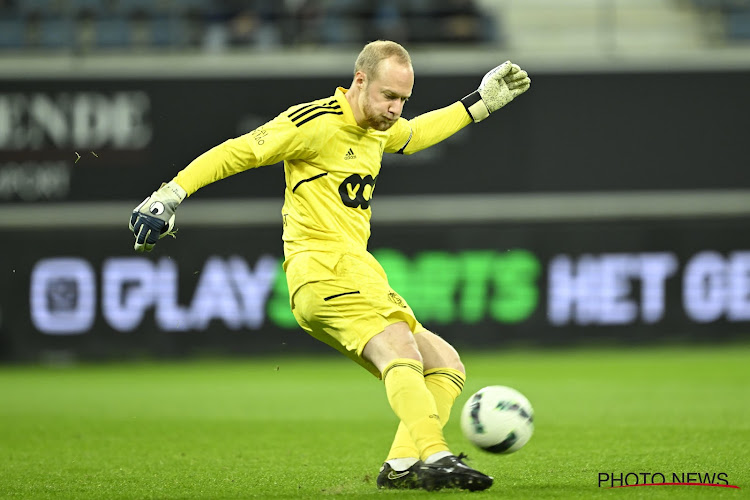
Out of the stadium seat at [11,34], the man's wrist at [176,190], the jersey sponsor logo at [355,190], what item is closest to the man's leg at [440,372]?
the jersey sponsor logo at [355,190]

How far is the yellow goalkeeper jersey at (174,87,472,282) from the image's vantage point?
517 cm

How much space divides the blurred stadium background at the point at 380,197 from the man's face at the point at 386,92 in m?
8.30

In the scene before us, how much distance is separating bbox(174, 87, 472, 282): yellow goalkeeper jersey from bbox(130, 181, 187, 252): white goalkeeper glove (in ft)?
1.13

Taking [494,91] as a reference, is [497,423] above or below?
below

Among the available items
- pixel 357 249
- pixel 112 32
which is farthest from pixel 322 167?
pixel 112 32

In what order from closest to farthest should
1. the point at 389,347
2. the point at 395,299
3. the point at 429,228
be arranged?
1. the point at 389,347
2. the point at 395,299
3. the point at 429,228

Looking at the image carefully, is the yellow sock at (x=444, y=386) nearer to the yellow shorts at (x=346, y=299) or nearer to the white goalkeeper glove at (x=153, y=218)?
the yellow shorts at (x=346, y=299)

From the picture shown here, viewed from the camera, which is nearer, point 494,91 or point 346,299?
point 346,299

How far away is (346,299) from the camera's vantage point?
5215 mm

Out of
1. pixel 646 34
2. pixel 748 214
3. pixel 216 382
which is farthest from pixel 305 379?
pixel 646 34

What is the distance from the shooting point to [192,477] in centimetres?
597

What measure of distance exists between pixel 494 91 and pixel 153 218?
6.89ft

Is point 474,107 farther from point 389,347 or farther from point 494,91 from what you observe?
point 389,347

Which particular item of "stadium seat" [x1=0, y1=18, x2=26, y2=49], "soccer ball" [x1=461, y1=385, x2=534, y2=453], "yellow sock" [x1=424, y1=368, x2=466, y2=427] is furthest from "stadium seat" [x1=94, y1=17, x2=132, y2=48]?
"soccer ball" [x1=461, y1=385, x2=534, y2=453]
